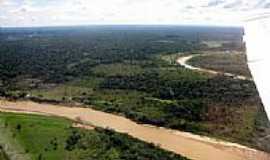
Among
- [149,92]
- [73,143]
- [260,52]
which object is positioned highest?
[260,52]

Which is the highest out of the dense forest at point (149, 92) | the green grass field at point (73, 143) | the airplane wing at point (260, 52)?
the airplane wing at point (260, 52)

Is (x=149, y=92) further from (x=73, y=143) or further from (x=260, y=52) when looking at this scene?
(x=260, y=52)

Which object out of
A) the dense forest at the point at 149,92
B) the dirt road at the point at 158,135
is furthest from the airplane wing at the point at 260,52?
the dirt road at the point at 158,135

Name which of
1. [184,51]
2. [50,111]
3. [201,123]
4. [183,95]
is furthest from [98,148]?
[184,51]

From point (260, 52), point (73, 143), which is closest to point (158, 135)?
point (73, 143)

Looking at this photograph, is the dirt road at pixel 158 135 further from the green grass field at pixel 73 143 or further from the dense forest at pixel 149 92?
the green grass field at pixel 73 143

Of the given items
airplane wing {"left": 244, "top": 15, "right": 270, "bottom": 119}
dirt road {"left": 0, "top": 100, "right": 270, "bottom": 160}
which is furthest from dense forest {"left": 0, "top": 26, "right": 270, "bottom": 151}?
airplane wing {"left": 244, "top": 15, "right": 270, "bottom": 119}

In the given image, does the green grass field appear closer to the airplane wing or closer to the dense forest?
the dense forest
